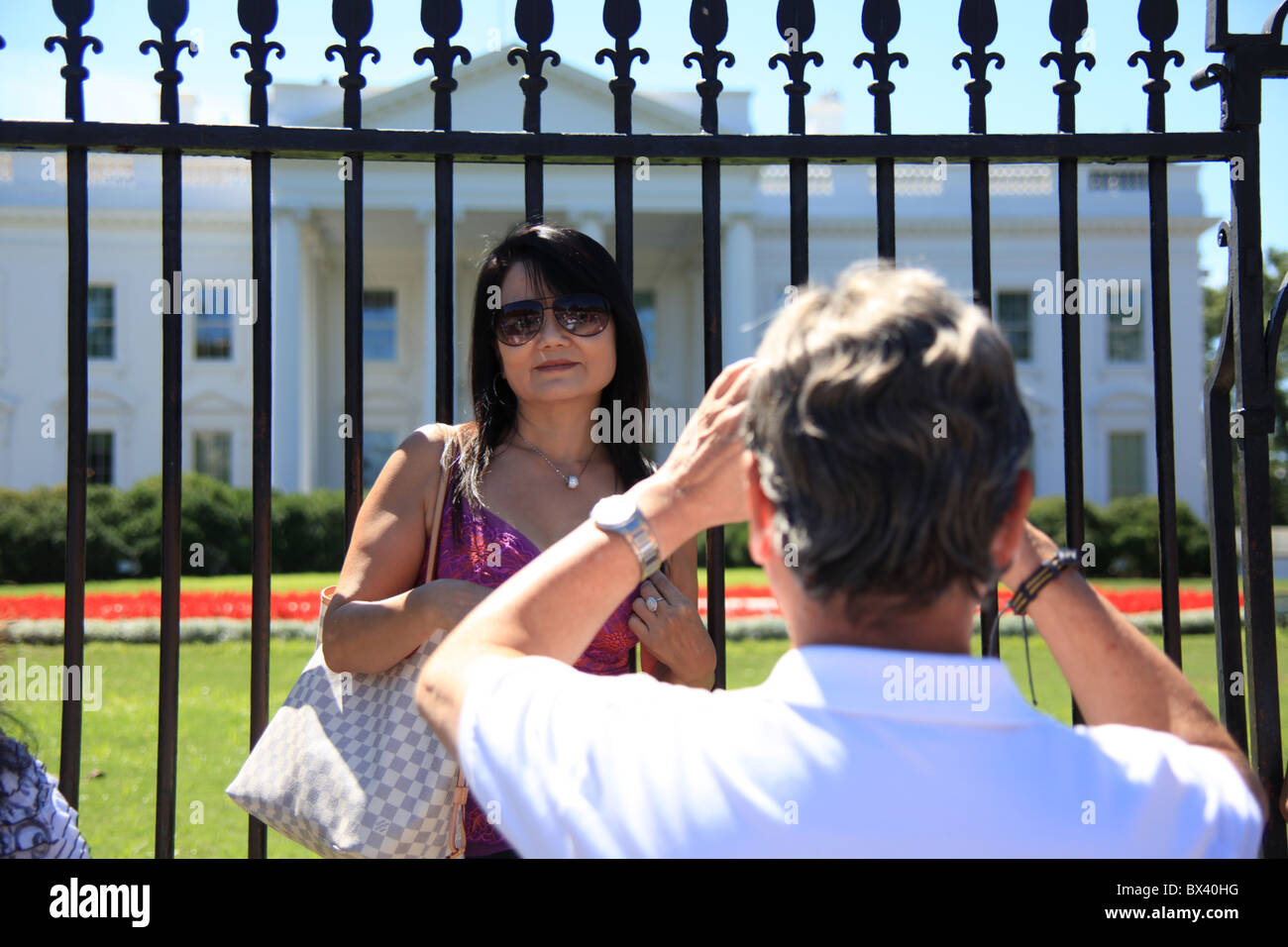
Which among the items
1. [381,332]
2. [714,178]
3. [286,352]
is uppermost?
[381,332]

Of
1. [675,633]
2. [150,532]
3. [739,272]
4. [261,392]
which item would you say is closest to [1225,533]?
[675,633]

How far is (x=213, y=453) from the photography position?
29594 millimetres

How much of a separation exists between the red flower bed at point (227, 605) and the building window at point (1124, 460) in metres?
17.9

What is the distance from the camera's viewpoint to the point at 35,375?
92.9ft

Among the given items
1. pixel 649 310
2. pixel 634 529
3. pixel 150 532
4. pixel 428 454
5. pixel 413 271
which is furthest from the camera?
pixel 649 310

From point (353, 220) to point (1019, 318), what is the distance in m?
30.2

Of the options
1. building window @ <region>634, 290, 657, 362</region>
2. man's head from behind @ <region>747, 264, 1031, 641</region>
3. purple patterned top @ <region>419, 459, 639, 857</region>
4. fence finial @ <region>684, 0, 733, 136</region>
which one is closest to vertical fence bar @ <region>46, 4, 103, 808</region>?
purple patterned top @ <region>419, 459, 639, 857</region>

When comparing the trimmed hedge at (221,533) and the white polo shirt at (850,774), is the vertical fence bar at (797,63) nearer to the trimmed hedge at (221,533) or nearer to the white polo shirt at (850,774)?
the white polo shirt at (850,774)

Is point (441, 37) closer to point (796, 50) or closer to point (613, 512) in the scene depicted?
point (796, 50)

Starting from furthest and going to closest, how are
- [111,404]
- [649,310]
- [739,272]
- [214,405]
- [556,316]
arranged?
[649,310] < [214,405] < [739,272] < [111,404] < [556,316]

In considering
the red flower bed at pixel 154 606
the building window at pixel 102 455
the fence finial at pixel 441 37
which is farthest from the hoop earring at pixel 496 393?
the building window at pixel 102 455
